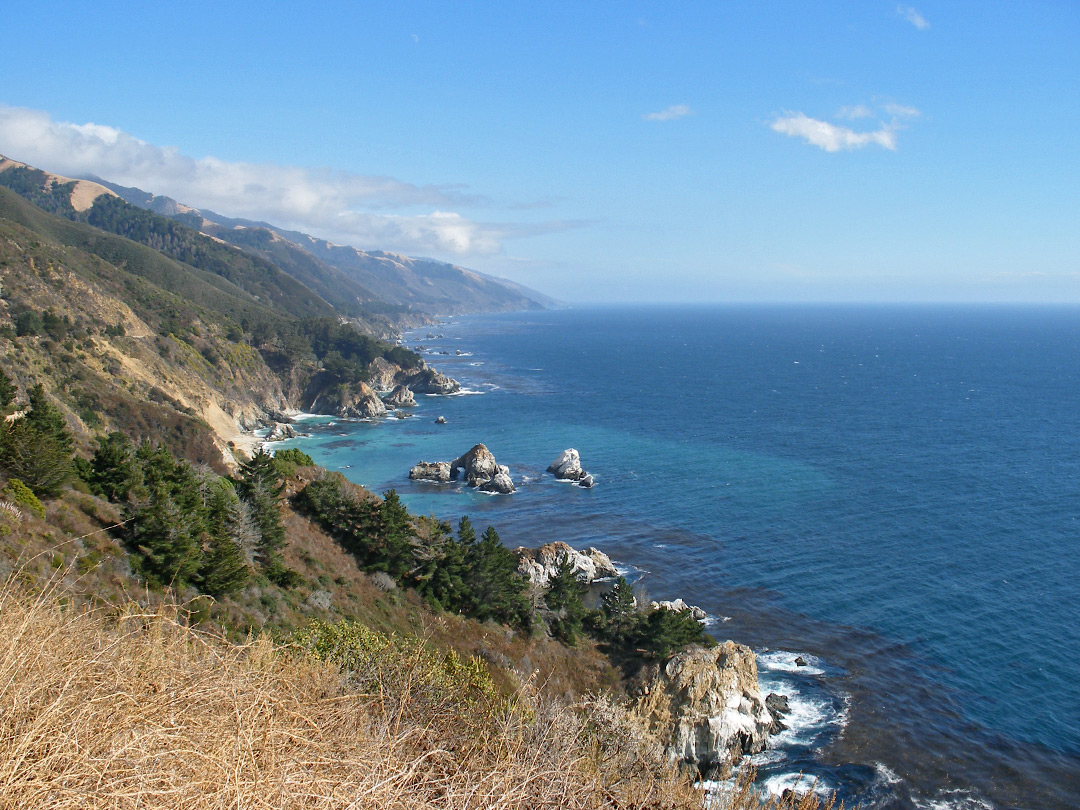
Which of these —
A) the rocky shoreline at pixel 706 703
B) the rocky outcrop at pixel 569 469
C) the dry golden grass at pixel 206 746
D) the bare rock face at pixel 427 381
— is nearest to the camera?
the dry golden grass at pixel 206 746

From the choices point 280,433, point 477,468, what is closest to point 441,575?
point 477,468

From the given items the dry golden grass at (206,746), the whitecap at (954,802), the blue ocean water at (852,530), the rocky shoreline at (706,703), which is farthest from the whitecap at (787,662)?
the dry golden grass at (206,746)

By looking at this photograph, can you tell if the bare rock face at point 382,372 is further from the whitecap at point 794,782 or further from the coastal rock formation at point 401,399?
the whitecap at point 794,782

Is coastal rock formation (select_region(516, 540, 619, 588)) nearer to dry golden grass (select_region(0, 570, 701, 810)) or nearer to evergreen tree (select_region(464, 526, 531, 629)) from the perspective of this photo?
evergreen tree (select_region(464, 526, 531, 629))

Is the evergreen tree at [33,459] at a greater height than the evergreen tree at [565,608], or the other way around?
the evergreen tree at [33,459]

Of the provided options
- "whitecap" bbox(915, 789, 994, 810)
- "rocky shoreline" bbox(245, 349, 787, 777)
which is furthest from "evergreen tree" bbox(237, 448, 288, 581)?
"whitecap" bbox(915, 789, 994, 810)

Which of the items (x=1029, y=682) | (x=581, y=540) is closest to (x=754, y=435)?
(x=581, y=540)
